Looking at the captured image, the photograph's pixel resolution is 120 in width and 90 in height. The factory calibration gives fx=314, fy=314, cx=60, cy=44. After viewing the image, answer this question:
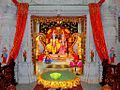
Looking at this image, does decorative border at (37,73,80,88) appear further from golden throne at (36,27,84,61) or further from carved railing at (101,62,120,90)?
golden throne at (36,27,84,61)

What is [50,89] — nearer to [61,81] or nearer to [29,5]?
[61,81]

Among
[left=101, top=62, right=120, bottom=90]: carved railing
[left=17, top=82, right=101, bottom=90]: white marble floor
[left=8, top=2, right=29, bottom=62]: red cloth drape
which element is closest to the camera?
[left=101, top=62, right=120, bottom=90]: carved railing

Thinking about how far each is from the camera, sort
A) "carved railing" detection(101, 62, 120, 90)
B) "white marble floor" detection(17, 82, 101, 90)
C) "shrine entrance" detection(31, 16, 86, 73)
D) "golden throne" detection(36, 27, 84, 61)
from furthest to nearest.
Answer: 1. "golden throne" detection(36, 27, 84, 61)
2. "shrine entrance" detection(31, 16, 86, 73)
3. "white marble floor" detection(17, 82, 101, 90)
4. "carved railing" detection(101, 62, 120, 90)

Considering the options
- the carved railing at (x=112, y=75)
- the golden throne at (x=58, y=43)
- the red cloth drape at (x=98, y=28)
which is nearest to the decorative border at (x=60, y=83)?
the carved railing at (x=112, y=75)

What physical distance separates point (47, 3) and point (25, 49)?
231 centimetres

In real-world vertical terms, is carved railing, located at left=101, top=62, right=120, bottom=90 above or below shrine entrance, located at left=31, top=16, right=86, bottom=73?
below

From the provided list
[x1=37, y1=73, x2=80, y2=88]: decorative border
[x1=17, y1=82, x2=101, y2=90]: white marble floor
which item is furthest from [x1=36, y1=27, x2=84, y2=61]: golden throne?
[x1=37, y1=73, x2=80, y2=88]: decorative border

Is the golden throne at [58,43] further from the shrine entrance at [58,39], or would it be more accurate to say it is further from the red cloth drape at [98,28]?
the red cloth drape at [98,28]

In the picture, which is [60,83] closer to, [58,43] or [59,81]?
[59,81]

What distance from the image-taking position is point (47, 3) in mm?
13945

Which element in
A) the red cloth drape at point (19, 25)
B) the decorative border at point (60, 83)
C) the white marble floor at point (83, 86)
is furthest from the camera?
the red cloth drape at point (19, 25)

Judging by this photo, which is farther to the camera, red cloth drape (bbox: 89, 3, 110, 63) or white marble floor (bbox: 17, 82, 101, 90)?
red cloth drape (bbox: 89, 3, 110, 63)

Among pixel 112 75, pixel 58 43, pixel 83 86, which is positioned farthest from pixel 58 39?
pixel 112 75

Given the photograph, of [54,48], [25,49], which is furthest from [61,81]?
[54,48]
